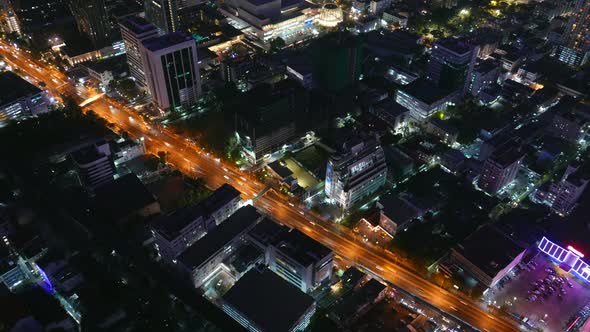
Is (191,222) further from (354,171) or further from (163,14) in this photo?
(163,14)

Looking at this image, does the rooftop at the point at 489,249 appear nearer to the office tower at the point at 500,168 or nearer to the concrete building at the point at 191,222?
the office tower at the point at 500,168

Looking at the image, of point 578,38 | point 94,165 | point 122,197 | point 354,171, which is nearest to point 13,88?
point 94,165

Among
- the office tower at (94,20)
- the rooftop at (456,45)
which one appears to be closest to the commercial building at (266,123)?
the rooftop at (456,45)

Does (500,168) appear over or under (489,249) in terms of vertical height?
over

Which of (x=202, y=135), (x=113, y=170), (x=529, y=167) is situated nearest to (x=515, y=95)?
(x=529, y=167)

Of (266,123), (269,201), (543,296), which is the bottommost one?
(543,296)

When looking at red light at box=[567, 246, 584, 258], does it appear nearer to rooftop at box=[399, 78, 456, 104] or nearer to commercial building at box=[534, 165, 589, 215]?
commercial building at box=[534, 165, 589, 215]

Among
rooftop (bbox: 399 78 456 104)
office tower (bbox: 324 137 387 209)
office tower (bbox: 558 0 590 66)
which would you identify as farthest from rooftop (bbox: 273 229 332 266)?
office tower (bbox: 558 0 590 66)
